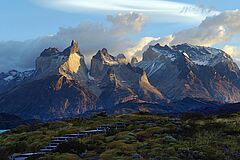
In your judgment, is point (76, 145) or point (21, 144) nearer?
point (76, 145)

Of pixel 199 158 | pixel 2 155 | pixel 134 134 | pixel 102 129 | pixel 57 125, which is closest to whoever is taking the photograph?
pixel 199 158

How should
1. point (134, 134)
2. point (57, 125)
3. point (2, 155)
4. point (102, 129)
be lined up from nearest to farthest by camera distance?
point (2, 155) < point (134, 134) < point (102, 129) < point (57, 125)

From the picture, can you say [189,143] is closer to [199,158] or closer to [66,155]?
[199,158]

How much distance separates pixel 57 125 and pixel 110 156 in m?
42.0

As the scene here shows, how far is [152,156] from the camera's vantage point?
39.8 metres

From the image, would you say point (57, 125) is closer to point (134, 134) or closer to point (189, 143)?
point (134, 134)

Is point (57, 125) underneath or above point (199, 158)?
above

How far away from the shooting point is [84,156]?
135 ft

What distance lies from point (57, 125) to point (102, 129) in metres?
21.3

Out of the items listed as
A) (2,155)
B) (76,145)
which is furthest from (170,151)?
(2,155)

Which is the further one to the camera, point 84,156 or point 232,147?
point 232,147

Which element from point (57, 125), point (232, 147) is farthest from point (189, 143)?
point (57, 125)

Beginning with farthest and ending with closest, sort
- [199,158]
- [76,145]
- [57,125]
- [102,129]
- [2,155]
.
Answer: [57,125] < [102,129] < [2,155] < [76,145] < [199,158]

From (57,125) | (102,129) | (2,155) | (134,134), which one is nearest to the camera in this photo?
(2,155)
